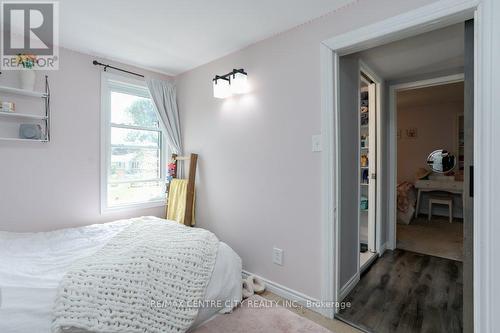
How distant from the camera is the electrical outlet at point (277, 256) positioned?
2.19 m

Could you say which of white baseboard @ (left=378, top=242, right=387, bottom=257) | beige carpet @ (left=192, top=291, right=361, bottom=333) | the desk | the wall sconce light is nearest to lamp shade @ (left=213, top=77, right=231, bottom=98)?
the wall sconce light

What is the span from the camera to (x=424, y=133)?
5.30 meters

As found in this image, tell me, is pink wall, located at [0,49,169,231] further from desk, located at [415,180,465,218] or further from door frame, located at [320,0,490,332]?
Answer: desk, located at [415,180,465,218]

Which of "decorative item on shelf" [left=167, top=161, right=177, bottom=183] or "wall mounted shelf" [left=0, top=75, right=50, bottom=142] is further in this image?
"decorative item on shelf" [left=167, top=161, right=177, bottom=183]

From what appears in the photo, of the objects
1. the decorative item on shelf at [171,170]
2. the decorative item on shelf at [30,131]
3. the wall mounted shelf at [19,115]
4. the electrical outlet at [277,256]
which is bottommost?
the electrical outlet at [277,256]

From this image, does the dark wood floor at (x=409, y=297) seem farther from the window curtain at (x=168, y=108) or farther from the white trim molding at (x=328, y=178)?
the window curtain at (x=168, y=108)

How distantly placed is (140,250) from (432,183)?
527 centimetres

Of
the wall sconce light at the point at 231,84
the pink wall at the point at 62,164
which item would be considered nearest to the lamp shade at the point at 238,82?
the wall sconce light at the point at 231,84

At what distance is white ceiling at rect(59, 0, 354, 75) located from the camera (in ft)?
5.86

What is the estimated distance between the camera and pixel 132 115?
9.81ft

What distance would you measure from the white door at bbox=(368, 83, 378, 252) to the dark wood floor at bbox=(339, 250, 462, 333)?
34 cm

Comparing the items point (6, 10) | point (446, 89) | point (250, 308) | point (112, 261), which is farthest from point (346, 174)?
point (446, 89)

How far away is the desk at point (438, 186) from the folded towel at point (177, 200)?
14.9ft

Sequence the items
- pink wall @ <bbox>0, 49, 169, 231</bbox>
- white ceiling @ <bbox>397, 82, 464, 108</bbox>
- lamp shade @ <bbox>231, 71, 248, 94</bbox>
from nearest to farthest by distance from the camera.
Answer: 1. pink wall @ <bbox>0, 49, 169, 231</bbox>
2. lamp shade @ <bbox>231, 71, 248, 94</bbox>
3. white ceiling @ <bbox>397, 82, 464, 108</bbox>
